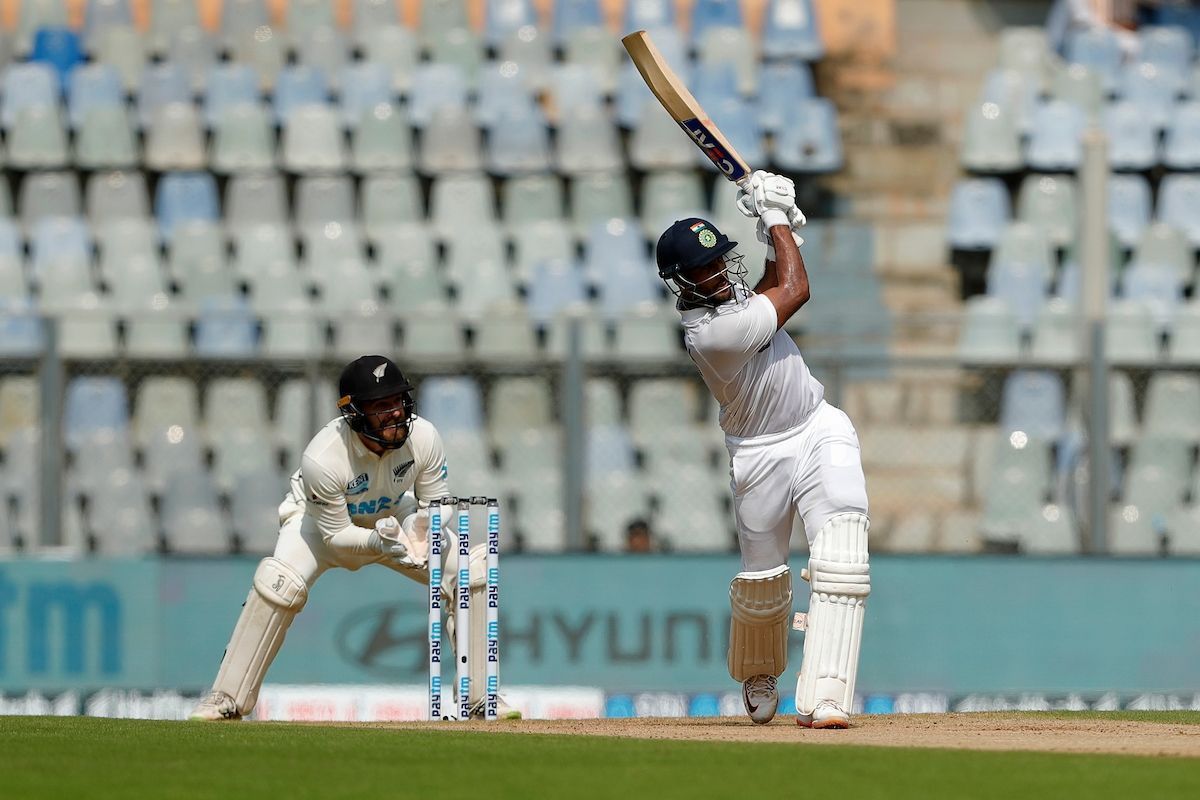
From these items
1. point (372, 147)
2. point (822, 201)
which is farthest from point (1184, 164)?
point (372, 147)

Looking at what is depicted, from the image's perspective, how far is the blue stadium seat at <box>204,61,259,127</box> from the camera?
14.8 m

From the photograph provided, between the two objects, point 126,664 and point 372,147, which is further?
point 372,147

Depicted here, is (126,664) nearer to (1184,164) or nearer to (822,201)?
(822,201)

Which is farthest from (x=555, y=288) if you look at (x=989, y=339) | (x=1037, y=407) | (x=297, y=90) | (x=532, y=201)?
(x=1037, y=407)

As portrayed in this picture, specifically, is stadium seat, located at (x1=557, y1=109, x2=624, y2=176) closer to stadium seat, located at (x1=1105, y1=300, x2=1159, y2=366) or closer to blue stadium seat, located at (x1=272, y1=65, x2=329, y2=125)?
blue stadium seat, located at (x1=272, y1=65, x2=329, y2=125)

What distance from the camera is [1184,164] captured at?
1449cm

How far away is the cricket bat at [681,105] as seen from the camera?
757 centimetres

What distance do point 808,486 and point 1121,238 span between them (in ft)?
24.8

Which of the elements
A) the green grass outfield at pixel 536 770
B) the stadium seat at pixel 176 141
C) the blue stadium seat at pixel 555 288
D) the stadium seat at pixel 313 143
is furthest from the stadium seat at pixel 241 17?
the green grass outfield at pixel 536 770

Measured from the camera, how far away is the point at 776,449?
7172 mm

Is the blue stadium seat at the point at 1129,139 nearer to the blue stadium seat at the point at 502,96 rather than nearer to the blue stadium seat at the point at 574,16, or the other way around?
the blue stadium seat at the point at 574,16

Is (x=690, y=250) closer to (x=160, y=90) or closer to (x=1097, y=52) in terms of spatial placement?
(x=160, y=90)

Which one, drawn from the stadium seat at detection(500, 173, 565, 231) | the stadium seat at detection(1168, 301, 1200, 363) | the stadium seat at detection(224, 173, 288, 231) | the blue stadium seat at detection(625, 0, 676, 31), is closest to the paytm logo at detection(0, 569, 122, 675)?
the stadium seat at detection(224, 173, 288, 231)

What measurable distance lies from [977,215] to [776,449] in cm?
743
